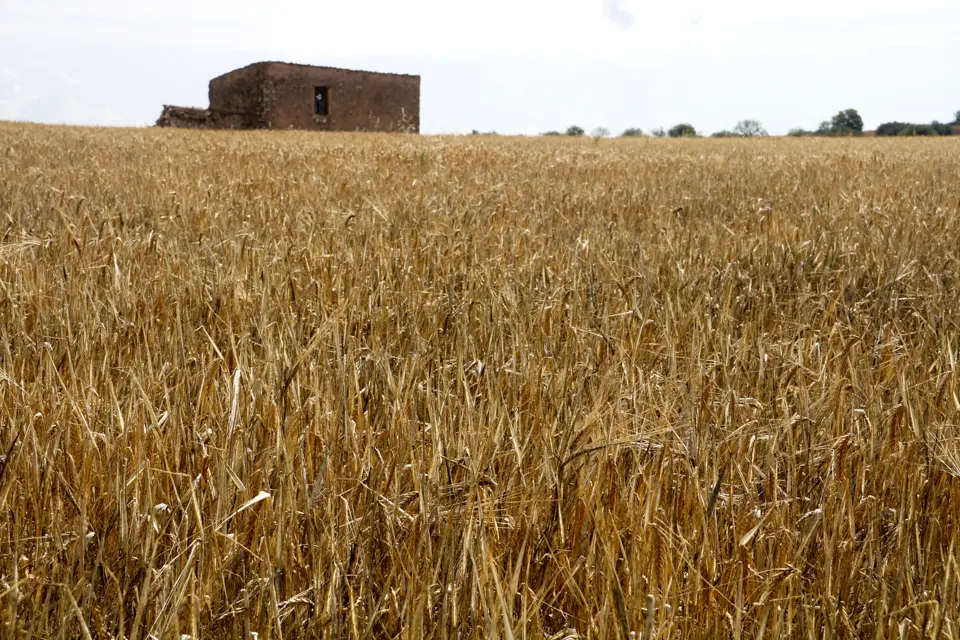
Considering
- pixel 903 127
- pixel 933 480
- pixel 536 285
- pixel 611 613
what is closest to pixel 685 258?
pixel 536 285

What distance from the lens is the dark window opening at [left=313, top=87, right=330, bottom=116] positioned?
3166 centimetres

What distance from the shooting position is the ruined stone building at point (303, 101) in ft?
96.9

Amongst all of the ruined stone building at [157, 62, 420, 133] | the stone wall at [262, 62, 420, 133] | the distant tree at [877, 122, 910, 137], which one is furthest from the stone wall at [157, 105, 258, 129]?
the distant tree at [877, 122, 910, 137]

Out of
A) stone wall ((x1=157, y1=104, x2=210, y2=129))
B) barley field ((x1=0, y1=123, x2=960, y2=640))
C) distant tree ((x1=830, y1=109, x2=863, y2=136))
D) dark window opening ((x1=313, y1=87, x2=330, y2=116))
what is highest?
distant tree ((x1=830, y1=109, x2=863, y2=136))

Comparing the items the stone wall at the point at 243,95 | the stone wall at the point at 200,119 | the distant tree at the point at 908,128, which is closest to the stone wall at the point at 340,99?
the stone wall at the point at 243,95

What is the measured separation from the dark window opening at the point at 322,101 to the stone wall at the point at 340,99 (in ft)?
0.60

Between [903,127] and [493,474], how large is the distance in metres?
68.0

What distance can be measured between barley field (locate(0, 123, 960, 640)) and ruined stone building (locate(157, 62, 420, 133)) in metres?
25.9

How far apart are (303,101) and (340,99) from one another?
2.09 metres

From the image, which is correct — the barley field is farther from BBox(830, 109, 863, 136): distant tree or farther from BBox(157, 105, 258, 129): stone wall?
BBox(830, 109, 863, 136): distant tree

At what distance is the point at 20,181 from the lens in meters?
5.38

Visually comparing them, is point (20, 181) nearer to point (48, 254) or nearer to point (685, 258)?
point (48, 254)

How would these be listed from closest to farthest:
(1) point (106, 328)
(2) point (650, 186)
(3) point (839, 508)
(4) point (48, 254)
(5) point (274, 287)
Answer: (3) point (839, 508) → (1) point (106, 328) → (5) point (274, 287) → (4) point (48, 254) → (2) point (650, 186)

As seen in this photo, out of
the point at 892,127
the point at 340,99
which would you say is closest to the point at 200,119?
the point at 340,99
